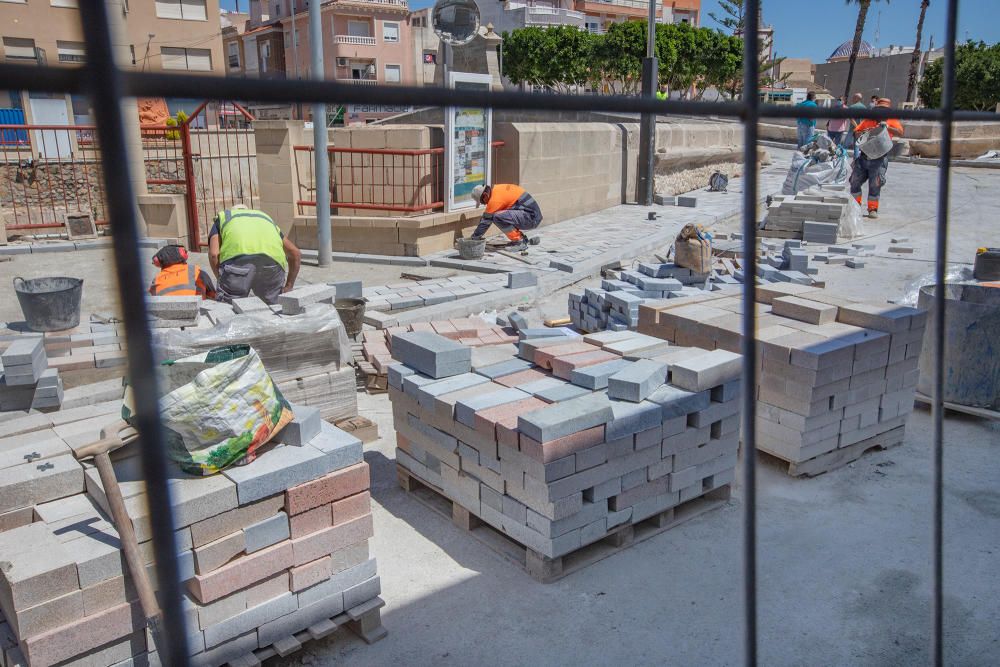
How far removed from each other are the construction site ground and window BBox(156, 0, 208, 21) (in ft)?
73.8

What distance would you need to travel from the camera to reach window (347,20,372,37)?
42188 millimetres

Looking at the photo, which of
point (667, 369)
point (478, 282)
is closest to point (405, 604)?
point (667, 369)

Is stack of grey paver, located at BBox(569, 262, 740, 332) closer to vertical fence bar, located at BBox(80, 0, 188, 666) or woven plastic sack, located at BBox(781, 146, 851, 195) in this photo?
vertical fence bar, located at BBox(80, 0, 188, 666)

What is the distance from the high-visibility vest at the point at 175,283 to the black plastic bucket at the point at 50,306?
603mm

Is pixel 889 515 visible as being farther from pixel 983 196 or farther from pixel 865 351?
pixel 983 196

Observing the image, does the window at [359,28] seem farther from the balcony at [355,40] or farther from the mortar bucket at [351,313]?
the mortar bucket at [351,313]

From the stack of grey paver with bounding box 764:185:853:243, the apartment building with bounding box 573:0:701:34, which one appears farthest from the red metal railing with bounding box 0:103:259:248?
the apartment building with bounding box 573:0:701:34

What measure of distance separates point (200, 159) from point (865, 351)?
1167 centimetres

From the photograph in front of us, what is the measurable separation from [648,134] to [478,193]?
625 centimetres

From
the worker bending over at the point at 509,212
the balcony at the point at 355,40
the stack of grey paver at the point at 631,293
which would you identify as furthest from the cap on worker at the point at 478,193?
the balcony at the point at 355,40

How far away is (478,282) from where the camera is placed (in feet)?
32.1

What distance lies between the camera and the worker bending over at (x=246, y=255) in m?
6.70

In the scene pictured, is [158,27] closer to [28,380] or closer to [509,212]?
[509,212]

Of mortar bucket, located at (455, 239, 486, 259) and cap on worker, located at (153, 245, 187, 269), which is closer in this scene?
cap on worker, located at (153, 245, 187, 269)
